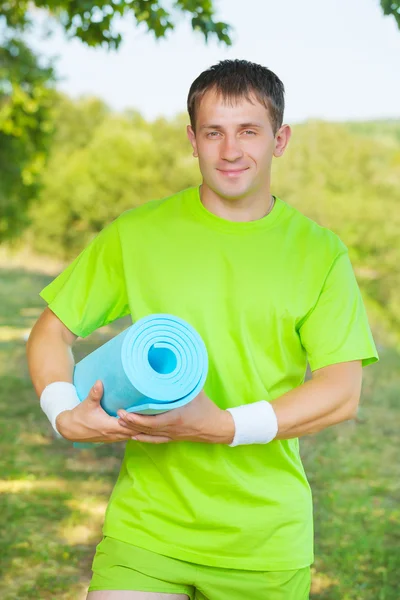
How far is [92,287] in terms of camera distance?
262cm

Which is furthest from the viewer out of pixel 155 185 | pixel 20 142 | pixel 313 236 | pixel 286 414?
pixel 155 185

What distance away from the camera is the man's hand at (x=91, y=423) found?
218 cm

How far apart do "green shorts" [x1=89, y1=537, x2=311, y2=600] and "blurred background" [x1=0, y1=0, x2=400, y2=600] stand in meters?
1.33

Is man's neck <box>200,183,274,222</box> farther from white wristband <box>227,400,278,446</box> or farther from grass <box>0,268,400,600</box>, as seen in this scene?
grass <box>0,268,400,600</box>

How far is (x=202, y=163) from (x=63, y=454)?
4.96 m

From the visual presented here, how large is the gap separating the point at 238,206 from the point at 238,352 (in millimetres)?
396

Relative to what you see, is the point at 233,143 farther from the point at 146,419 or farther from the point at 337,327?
the point at 146,419

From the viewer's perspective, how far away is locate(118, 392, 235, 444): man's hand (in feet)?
6.88

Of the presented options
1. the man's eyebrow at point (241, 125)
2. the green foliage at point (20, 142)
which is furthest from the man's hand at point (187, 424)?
the green foliage at point (20, 142)

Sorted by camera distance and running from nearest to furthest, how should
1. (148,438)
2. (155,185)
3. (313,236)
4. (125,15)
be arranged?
(148,438) → (313,236) → (125,15) → (155,185)

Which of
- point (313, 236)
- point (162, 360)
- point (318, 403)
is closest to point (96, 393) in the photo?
point (162, 360)

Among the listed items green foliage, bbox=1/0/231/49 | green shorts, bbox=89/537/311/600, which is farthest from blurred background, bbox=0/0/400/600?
green shorts, bbox=89/537/311/600

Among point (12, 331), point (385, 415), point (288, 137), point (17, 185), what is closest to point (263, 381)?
point (288, 137)

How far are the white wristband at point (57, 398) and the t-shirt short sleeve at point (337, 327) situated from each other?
0.62m
